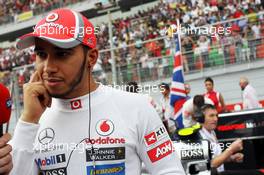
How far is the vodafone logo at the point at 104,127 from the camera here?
1.71 metres

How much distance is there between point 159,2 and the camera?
15875 mm

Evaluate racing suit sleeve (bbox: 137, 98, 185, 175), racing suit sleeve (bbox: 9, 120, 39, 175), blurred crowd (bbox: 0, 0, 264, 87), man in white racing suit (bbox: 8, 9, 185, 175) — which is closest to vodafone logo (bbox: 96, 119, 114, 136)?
man in white racing suit (bbox: 8, 9, 185, 175)

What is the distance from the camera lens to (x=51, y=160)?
1690mm

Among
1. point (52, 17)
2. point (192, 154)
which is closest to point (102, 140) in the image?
point (52, 17)

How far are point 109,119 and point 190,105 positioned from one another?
167 inches

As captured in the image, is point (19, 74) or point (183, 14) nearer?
point (19, 74)

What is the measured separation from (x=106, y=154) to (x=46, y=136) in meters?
0.23

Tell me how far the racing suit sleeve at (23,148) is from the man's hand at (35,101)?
29mm

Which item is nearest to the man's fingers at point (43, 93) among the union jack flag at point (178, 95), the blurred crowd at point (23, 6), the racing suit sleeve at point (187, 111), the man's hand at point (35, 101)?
the man's hand at point (35, 101)

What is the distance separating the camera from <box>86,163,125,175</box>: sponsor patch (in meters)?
1.69

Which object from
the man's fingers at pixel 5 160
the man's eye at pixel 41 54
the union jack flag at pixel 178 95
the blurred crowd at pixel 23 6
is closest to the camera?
the man's fingers at pixel 5 160

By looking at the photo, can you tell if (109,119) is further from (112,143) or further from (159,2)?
(159,2)

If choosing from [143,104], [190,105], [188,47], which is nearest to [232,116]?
[190,105]

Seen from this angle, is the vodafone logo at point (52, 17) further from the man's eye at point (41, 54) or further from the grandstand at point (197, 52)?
the grandstand at point (197, 52)
